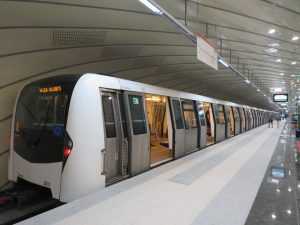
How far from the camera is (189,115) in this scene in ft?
26.4

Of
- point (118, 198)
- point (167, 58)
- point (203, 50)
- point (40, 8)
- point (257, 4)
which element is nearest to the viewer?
point (118, 198)

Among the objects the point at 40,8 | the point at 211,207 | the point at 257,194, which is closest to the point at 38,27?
the point at 40,8

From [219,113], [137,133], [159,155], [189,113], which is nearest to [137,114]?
[137,133]

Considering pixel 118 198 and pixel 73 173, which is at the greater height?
pixel 73 173

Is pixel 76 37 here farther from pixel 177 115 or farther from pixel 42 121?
pixel 177 115

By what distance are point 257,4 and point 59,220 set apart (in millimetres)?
6342

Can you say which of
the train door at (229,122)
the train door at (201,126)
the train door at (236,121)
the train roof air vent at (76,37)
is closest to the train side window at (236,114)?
the train door at (236,121)

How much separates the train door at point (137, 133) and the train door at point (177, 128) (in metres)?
1.56

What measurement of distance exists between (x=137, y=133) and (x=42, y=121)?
5.85 feet

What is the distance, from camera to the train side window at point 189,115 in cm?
766

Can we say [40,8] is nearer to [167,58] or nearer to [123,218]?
[123,218]

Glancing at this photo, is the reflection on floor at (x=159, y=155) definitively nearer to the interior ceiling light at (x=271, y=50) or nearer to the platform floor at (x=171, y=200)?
the platform floor at (x=171, y=200)

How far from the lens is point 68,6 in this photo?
4480mm

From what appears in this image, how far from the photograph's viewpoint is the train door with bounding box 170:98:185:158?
22.3 feet
